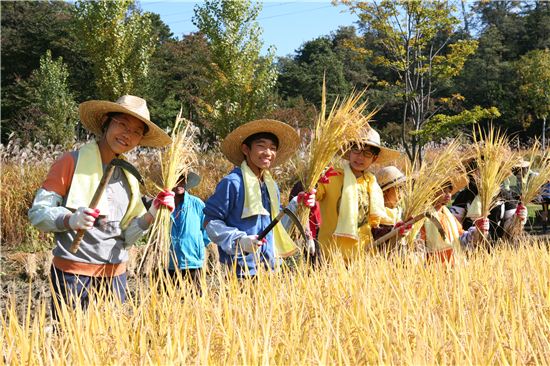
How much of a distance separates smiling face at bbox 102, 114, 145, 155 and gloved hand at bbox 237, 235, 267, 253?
0.69 metres

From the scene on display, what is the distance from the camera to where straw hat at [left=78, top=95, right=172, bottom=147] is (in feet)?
8.71

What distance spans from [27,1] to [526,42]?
93.3 ft

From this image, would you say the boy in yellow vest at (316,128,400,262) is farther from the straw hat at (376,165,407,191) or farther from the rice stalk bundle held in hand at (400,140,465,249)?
the straw hat at (376,165,407,191)

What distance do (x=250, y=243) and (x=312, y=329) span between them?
0.88m

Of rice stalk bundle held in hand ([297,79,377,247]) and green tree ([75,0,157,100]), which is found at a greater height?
green tree ([75,0,157,100])

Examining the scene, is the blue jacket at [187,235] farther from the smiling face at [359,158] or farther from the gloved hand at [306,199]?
the gloved hand at [306,199]

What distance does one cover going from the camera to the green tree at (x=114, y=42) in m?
13.8

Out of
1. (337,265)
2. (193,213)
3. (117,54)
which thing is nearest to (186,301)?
(337,265)

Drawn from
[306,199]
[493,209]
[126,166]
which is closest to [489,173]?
[493,209]

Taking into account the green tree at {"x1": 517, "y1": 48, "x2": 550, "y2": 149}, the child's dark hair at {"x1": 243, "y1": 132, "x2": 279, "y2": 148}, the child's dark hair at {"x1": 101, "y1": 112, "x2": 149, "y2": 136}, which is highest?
the green tree at {"x1": 517, "y1": 48, "x2": 550, "y2": 149}

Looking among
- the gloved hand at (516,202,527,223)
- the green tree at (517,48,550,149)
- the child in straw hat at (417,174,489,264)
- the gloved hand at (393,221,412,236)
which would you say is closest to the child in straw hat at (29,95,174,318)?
the gloved hand at (393,221,412,236)

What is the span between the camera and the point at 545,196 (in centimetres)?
852

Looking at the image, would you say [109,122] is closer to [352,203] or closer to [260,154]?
[260,154]

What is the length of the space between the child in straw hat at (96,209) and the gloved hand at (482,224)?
214cm
